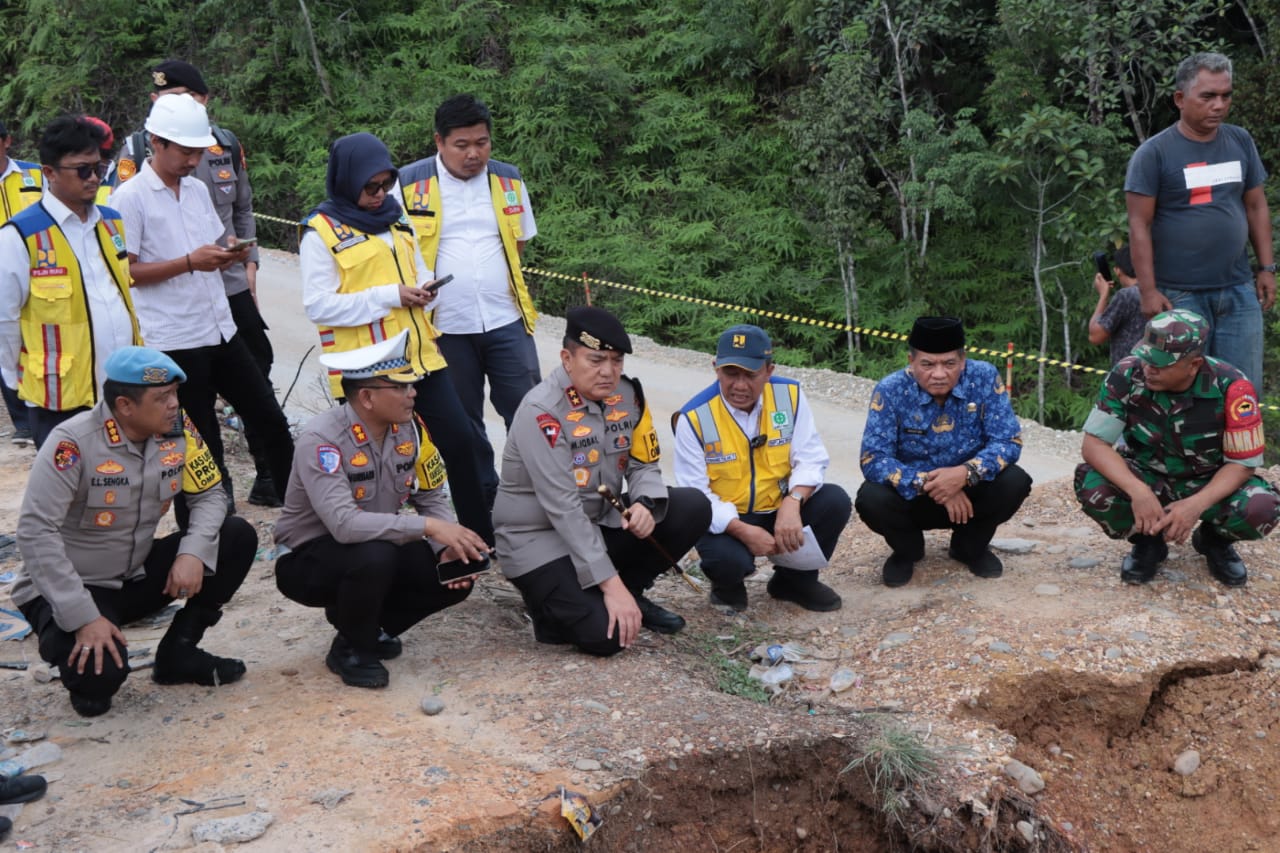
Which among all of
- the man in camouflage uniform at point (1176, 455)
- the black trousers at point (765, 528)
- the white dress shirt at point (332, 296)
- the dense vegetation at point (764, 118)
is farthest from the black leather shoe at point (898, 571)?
the dense vegetation at point (764, 118)

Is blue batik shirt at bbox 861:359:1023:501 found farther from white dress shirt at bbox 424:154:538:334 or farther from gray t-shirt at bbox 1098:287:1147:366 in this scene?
white dress shirt at bbox 424:154:538:334

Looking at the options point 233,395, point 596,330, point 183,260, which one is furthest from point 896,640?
point 183,260

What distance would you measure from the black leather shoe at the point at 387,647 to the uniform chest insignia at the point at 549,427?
95 cm

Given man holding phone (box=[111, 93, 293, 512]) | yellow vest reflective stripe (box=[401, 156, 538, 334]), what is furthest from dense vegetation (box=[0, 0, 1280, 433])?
man holding phone (box=[111, 93, 293, 512])

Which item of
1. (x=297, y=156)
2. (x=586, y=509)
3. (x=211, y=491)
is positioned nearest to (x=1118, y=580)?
(x=586, y=509)

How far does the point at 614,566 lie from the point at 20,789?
216 centimetres

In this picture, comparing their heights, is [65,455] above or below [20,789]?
above

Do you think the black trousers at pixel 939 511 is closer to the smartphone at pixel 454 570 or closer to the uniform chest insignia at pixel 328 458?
the smartphone at pixel 454 570

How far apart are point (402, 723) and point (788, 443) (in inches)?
78.0

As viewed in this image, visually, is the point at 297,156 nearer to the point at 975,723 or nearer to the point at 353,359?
the point at 353,359

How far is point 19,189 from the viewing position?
626 cm

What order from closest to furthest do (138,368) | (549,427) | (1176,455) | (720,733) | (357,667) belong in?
(138,368) → (720,733) → (357,667) → (549,427) → (1176,455)

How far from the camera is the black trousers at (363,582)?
4.02 meters

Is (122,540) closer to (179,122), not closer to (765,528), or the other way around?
(179,122)
